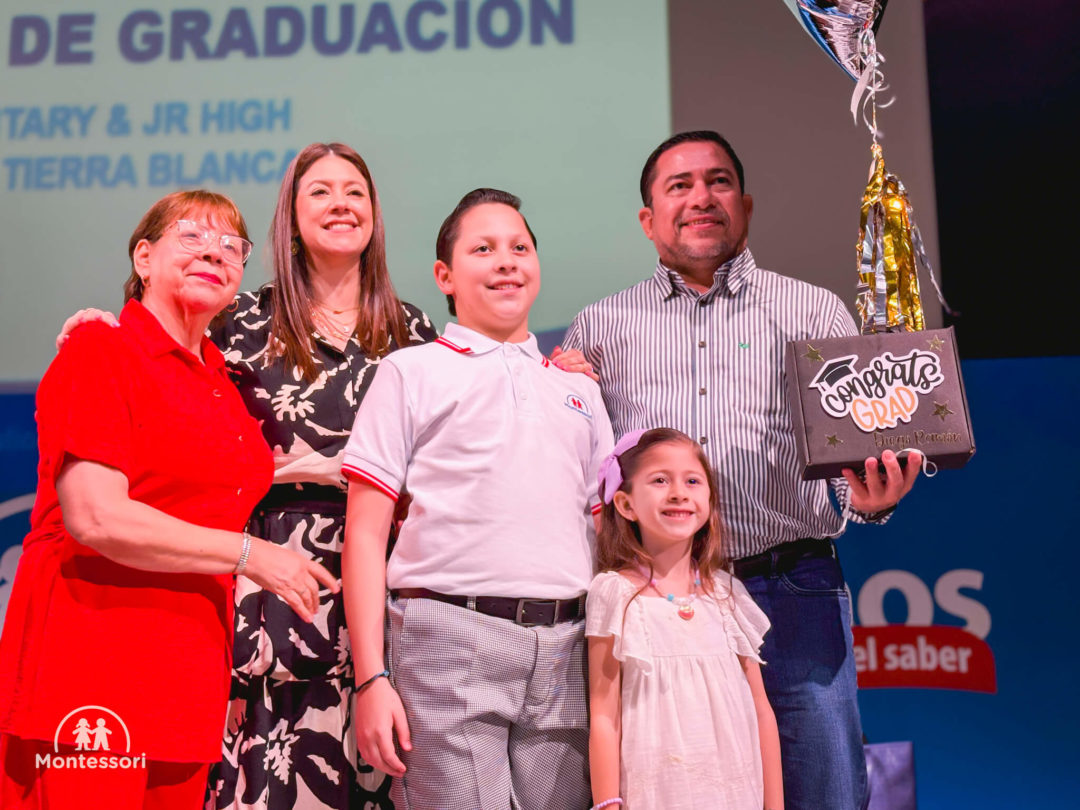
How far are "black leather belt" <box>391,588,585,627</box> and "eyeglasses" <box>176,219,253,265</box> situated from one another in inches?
29.4

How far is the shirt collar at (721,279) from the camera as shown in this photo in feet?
8.05

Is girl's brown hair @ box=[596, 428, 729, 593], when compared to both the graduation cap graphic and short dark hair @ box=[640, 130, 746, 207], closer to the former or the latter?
the graduation cap graphic

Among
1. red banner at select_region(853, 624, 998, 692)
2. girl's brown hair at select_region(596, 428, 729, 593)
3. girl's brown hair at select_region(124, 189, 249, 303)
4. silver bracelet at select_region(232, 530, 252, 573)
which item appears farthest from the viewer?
red banner at select_region(853, 624, 998, 692)

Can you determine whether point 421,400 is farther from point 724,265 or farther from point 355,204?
point 724,265

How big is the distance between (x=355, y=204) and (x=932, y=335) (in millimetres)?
1335

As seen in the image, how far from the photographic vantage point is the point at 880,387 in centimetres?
202

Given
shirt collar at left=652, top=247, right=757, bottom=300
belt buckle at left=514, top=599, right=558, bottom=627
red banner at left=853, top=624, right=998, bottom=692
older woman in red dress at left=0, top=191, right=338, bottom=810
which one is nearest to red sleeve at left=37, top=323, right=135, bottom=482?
older woman in red dress at left=0, top=191, right=338, bottom=810

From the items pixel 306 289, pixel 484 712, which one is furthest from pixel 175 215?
pixel 484 712

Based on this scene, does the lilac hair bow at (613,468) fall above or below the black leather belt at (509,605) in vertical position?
above

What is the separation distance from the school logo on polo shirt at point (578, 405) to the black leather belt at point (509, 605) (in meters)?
0.41

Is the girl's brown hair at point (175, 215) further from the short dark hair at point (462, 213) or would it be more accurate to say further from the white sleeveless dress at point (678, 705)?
the white sleeveless dress at point (678, 705)

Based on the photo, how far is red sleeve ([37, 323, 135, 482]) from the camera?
161 centimetres

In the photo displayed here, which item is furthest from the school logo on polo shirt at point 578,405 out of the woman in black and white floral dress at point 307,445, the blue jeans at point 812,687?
the blue jeans at point 812,687

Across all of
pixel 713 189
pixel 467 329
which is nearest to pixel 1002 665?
pixel 713 189
